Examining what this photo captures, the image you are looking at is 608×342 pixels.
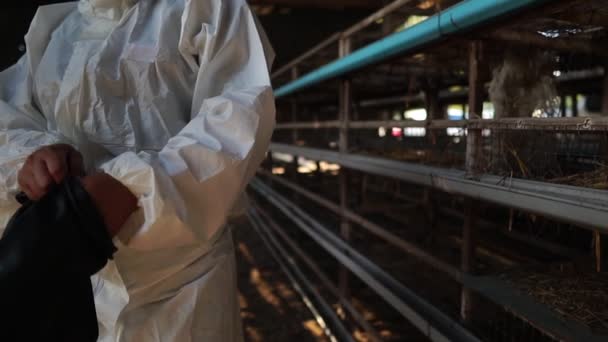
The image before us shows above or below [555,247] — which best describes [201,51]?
above

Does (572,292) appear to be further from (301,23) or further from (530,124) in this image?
(301,23)

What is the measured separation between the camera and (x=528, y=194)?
93 cm

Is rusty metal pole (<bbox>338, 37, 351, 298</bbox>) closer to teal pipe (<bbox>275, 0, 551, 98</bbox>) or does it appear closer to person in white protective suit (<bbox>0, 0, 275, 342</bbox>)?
teal pipe (<bbox>275, 0, 551, 98</bbox>)

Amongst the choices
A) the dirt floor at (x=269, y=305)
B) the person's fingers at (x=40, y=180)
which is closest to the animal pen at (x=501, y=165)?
the dirt floor at (x=269, y=305)

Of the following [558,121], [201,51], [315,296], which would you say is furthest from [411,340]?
[201,51]

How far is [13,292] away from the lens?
1.87 feet

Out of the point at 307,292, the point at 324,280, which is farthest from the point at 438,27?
the point at 307,292

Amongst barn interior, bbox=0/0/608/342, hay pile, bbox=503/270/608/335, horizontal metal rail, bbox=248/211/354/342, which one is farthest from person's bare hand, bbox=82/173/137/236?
horizontal metal rail, bbox=248/211/354/342

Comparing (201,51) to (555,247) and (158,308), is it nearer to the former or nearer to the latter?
(158,308)

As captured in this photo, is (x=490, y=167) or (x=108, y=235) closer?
(x=108, y=235)

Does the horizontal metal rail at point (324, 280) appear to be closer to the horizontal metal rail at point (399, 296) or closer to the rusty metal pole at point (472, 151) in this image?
the horizontal metal rail at point (399, 296)

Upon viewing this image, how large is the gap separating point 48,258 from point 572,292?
1260 millimetres

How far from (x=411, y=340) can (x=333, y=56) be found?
179cm

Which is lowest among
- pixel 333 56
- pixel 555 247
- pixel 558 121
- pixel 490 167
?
pixel 555 247
